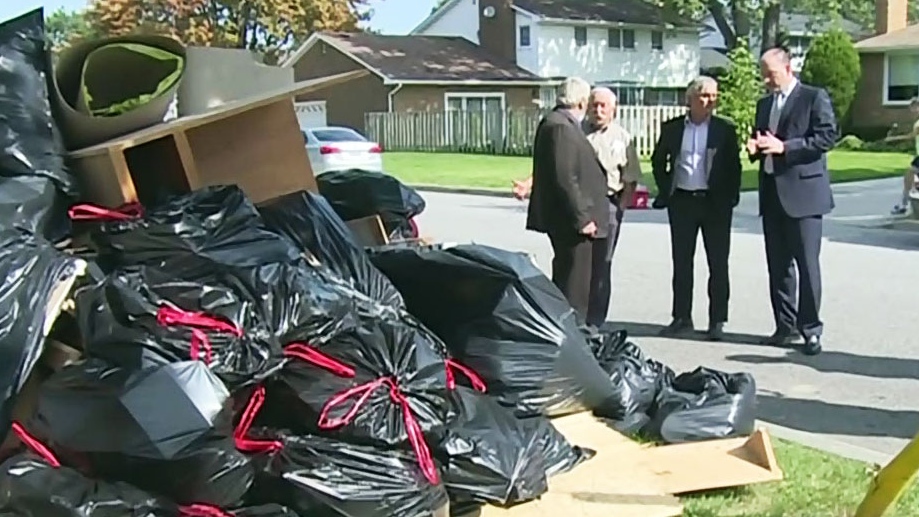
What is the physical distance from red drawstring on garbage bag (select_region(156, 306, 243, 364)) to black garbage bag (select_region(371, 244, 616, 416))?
1359 millimetres

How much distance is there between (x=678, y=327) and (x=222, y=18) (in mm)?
42672

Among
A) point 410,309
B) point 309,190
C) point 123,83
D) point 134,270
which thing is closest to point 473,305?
point 410,309

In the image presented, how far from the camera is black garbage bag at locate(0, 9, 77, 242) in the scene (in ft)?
14.3

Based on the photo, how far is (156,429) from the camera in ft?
11.8

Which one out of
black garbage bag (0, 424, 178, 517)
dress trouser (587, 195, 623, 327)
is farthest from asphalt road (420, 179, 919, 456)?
black garbage bag (0, 424, 178, 517)

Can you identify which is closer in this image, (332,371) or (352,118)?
(332,371)

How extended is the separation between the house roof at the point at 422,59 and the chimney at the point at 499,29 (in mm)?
500

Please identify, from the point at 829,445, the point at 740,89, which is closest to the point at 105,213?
the point at 829,445

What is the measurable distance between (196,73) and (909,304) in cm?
629

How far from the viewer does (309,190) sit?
555 centimetres

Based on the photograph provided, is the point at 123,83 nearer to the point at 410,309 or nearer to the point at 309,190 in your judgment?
the point at 309,190

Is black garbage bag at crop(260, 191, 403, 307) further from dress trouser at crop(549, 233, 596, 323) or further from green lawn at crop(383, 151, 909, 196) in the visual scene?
green lawn at crop(383, 151, 909, 196)

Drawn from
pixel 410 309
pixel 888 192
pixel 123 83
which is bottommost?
pixel 888 192

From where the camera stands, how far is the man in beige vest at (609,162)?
7641 millimetres
